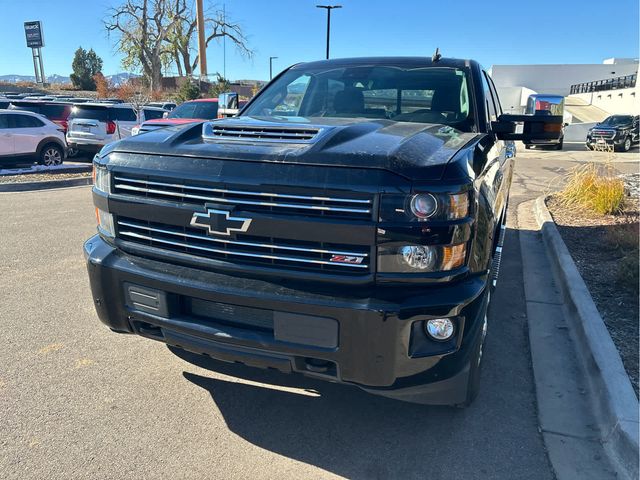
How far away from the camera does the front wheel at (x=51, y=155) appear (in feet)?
44.5

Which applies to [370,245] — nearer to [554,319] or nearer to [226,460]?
[226,460]

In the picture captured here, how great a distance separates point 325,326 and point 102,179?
1541 millimetres

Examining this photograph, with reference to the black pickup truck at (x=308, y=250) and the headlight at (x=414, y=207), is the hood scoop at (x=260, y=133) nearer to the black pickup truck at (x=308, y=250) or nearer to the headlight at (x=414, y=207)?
the black pickup truck at (x=308, y=250)

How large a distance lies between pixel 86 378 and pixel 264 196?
186 cm

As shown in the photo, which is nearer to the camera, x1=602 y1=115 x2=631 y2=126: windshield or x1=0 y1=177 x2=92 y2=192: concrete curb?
x1=0 y1=177 x2=92 y2=192: concrete curb

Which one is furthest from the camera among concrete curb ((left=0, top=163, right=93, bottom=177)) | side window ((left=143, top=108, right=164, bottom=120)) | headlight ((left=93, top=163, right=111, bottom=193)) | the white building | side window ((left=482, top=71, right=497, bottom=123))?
the white building

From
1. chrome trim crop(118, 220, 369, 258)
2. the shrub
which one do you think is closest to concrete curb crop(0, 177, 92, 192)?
chrome trim crop(118, 220, 369, 258)

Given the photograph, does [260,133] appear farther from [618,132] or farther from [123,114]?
[618,132]

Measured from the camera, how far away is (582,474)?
2.45m

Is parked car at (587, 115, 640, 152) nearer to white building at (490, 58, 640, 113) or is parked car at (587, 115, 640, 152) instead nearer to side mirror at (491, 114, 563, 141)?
side mirror at (491, 114, 563, 141)

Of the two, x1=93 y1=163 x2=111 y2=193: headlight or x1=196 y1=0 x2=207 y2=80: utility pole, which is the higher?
x1=196 y1=0 x2=207 y2=80: utility pole

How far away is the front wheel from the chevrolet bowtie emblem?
13164 millimetres

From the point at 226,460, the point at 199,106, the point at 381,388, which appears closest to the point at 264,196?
the point at 381,388

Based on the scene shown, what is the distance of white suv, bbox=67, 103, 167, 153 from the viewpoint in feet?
48.4
